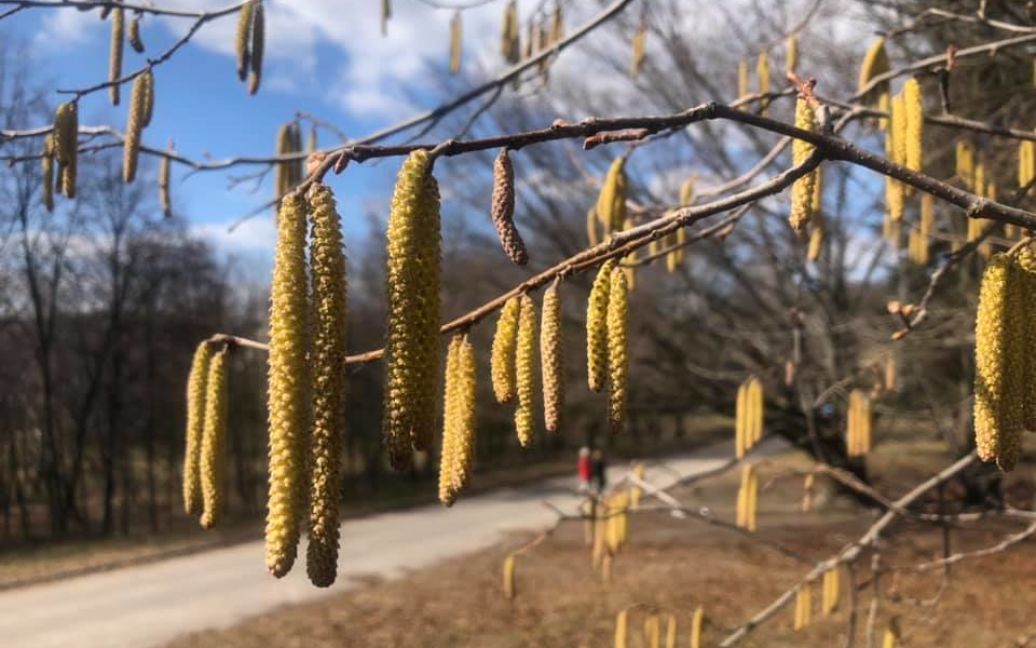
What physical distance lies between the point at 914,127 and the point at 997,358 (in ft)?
3.43

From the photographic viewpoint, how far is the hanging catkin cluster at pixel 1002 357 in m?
1.13

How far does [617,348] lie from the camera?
1143 mm

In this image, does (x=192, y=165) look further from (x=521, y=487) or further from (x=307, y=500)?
(x=521, y=487)

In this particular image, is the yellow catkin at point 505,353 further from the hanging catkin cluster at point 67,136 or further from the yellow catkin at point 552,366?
the hanging catkin cluster at point 67,136

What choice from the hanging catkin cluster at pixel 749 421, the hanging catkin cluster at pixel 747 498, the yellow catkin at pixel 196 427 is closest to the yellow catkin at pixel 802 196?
the yellow catkin at pixel 196 427

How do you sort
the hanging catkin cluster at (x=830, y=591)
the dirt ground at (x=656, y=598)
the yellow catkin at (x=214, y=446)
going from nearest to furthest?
the yellow catkin at (x=214, y=446), the hanging catkin cluster at (x=830, y=591), the dirt ground at (x=656, y=598)

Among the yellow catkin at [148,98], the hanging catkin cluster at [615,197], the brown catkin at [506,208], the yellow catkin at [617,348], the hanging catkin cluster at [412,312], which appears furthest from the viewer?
the hanging catkin cluster at [615,197]

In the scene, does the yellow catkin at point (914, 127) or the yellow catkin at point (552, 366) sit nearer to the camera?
the yellow catkin at point (552, 366)

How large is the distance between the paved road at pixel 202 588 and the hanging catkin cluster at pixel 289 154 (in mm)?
3812

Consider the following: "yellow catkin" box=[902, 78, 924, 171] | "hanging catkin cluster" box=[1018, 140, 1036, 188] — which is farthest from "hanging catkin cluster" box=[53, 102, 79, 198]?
"hanging catkin cluster" box=[1018, 140, 1036, 188]

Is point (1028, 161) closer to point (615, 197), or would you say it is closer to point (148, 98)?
point (615, 197)

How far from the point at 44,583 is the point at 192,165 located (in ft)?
31.4

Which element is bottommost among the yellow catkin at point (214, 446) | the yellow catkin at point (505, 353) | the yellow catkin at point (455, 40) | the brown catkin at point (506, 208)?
the yellow catkin at point (214, 446)

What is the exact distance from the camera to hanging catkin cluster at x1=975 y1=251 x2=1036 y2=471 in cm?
113
